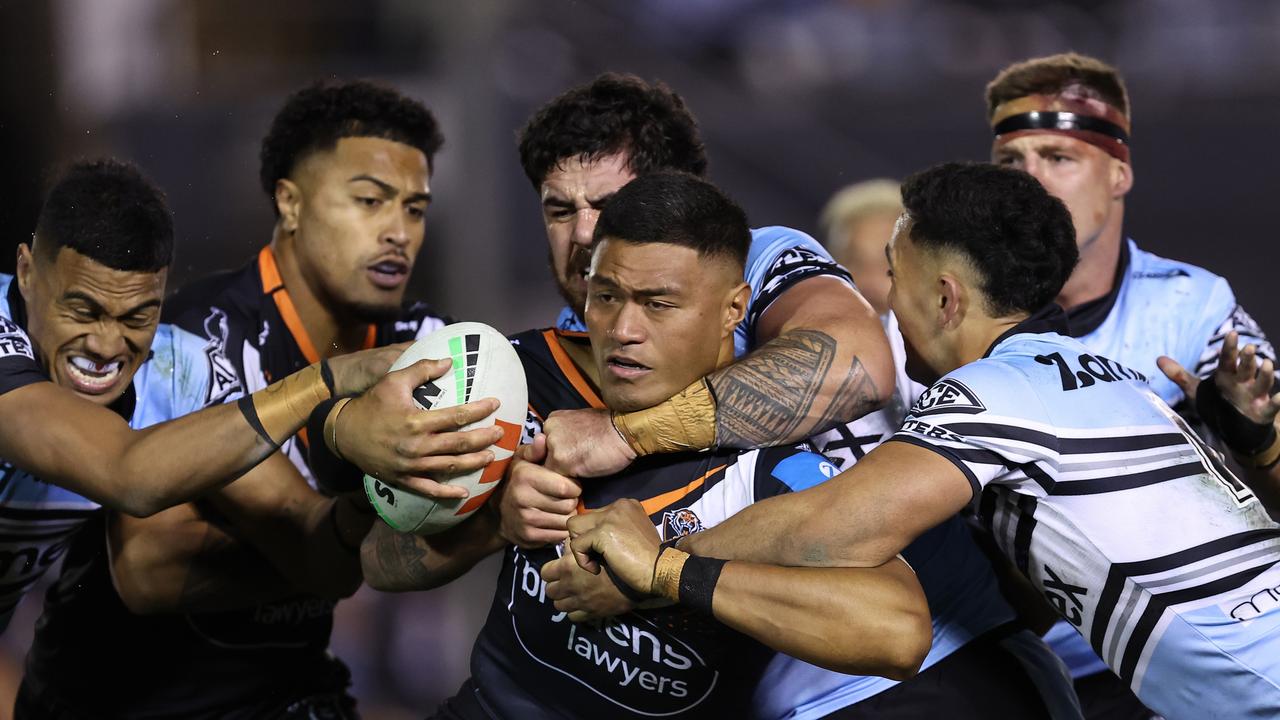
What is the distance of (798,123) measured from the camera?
10164mm

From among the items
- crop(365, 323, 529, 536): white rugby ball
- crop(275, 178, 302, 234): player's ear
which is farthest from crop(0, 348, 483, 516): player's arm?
crop(275, 178, 302, 234): player's ear

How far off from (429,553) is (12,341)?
128 centimetres

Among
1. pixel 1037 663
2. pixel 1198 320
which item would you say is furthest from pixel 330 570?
pixel 1198 320

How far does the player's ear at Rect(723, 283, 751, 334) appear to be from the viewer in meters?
3.39

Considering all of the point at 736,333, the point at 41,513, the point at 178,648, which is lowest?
the point at 178,648

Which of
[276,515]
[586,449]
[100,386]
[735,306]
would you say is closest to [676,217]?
[735,306]

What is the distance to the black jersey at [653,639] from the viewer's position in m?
3.28

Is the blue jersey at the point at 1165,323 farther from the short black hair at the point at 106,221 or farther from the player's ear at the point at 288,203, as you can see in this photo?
the short black hair at the point at 106,221

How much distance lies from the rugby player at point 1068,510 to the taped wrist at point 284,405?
2.76 ft

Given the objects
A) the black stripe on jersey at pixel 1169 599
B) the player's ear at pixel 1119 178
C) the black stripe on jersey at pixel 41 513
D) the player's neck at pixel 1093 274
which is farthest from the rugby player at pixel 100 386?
the player's ear at pixel 1119 178

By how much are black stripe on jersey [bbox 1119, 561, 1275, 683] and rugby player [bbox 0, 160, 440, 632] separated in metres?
1.82

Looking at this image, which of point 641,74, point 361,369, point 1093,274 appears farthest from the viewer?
point 641,74

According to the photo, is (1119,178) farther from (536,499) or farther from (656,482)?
(536,499)

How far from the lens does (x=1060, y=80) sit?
491cm
